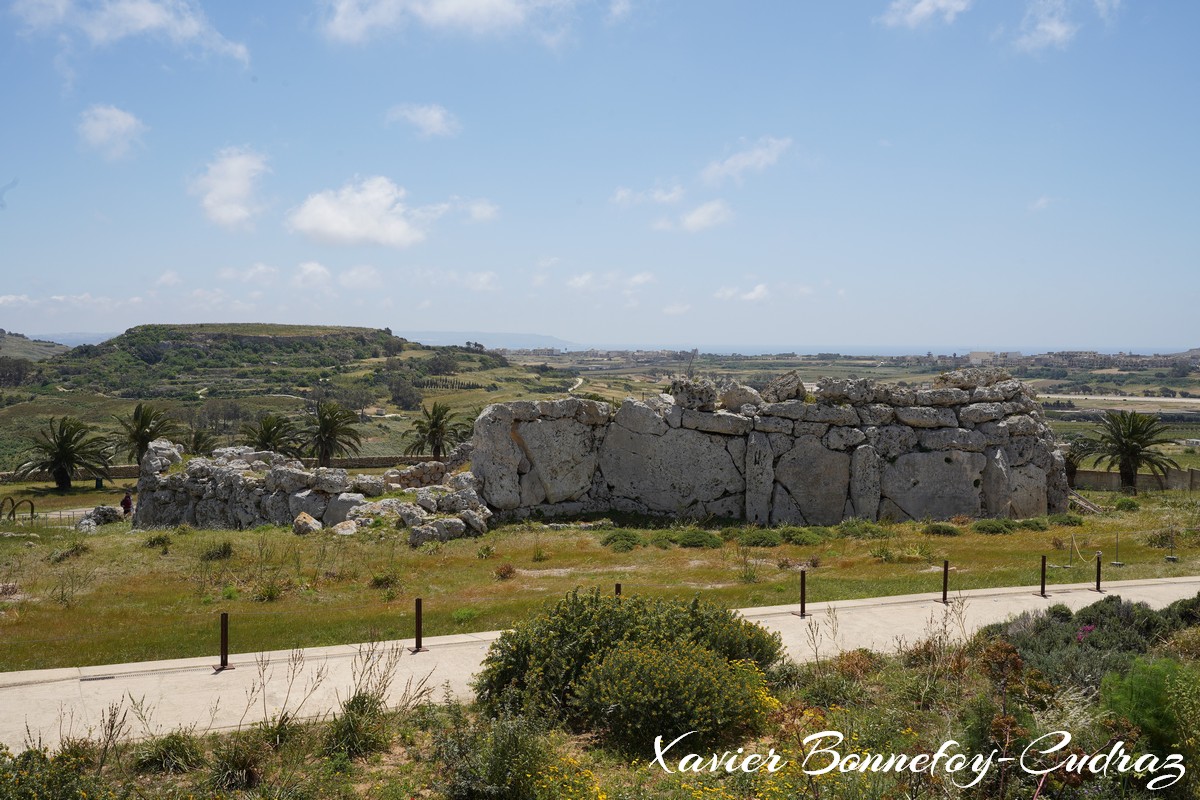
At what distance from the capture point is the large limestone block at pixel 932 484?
27109mm

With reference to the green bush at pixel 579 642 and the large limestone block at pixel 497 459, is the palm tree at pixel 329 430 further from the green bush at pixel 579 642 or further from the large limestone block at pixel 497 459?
the green bush at pixel 579 642

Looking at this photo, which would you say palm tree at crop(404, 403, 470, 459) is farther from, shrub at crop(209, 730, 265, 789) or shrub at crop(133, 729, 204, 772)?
shrub at crop(209, 730, 265, 789)

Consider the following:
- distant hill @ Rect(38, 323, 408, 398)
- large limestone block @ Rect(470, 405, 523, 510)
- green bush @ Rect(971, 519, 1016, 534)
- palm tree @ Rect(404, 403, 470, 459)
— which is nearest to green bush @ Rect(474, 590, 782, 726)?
green bush @ Rect(971, 519, 1016, 534)

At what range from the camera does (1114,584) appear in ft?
54.6

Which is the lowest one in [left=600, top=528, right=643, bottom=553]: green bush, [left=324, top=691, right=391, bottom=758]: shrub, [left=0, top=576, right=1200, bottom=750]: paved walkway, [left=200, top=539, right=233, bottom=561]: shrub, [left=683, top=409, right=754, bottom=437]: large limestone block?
[left=600, top=528, right=643, bottom=553]: green bush

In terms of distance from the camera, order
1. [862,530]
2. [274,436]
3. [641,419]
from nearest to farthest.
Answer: [862,530], [641,419], [274,436]

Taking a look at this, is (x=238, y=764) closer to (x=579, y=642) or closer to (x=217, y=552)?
(x=579, y=642)

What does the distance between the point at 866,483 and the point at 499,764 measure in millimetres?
22123

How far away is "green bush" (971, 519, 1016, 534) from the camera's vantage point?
24.1 m

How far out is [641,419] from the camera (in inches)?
1124

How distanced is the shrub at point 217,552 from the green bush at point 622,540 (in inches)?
430

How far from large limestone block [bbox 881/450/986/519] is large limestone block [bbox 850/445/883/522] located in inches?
16.1

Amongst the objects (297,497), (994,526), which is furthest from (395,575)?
(994,526)

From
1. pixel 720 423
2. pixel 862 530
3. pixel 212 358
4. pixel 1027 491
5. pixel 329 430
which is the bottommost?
pixel 862 530
